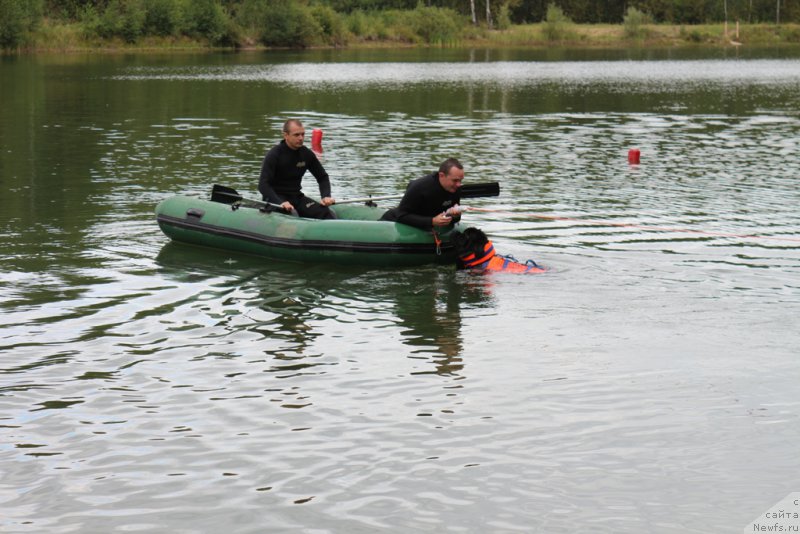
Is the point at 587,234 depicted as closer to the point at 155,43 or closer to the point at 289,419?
the point at 289,419

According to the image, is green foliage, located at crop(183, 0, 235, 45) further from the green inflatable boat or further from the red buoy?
the green inflatable boat

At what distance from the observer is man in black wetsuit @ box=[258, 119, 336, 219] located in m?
14.2

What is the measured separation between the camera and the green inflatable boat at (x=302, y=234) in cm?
1318

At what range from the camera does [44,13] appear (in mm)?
76938

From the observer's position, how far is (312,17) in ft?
288

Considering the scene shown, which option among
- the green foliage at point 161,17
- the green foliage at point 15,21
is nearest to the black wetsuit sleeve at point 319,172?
the green foliage at point 15,21

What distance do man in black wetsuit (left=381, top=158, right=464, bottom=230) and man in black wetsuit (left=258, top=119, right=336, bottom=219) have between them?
1252 millimetres

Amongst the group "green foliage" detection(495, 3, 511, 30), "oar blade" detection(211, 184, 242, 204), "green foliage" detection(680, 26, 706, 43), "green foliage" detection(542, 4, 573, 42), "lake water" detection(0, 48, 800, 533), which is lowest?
"lake water" detection(0, 48, 800, 533)

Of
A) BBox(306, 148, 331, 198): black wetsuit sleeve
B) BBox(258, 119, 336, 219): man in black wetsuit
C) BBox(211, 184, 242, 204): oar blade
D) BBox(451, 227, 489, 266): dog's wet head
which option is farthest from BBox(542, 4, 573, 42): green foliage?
BBox(451, 227, 489, 266): dog's wet head

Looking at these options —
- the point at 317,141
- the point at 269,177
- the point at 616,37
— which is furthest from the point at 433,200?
the point at 616,37

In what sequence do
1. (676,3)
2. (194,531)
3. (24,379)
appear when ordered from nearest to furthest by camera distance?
(194,531) < (24,379) < (676,3)

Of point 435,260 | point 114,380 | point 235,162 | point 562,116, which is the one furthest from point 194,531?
point 562,116

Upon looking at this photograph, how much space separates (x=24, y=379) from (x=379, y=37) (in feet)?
284

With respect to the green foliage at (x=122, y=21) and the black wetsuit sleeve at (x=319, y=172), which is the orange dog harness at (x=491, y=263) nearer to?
the black wetsuit sleeve at (x=319, y=172)
